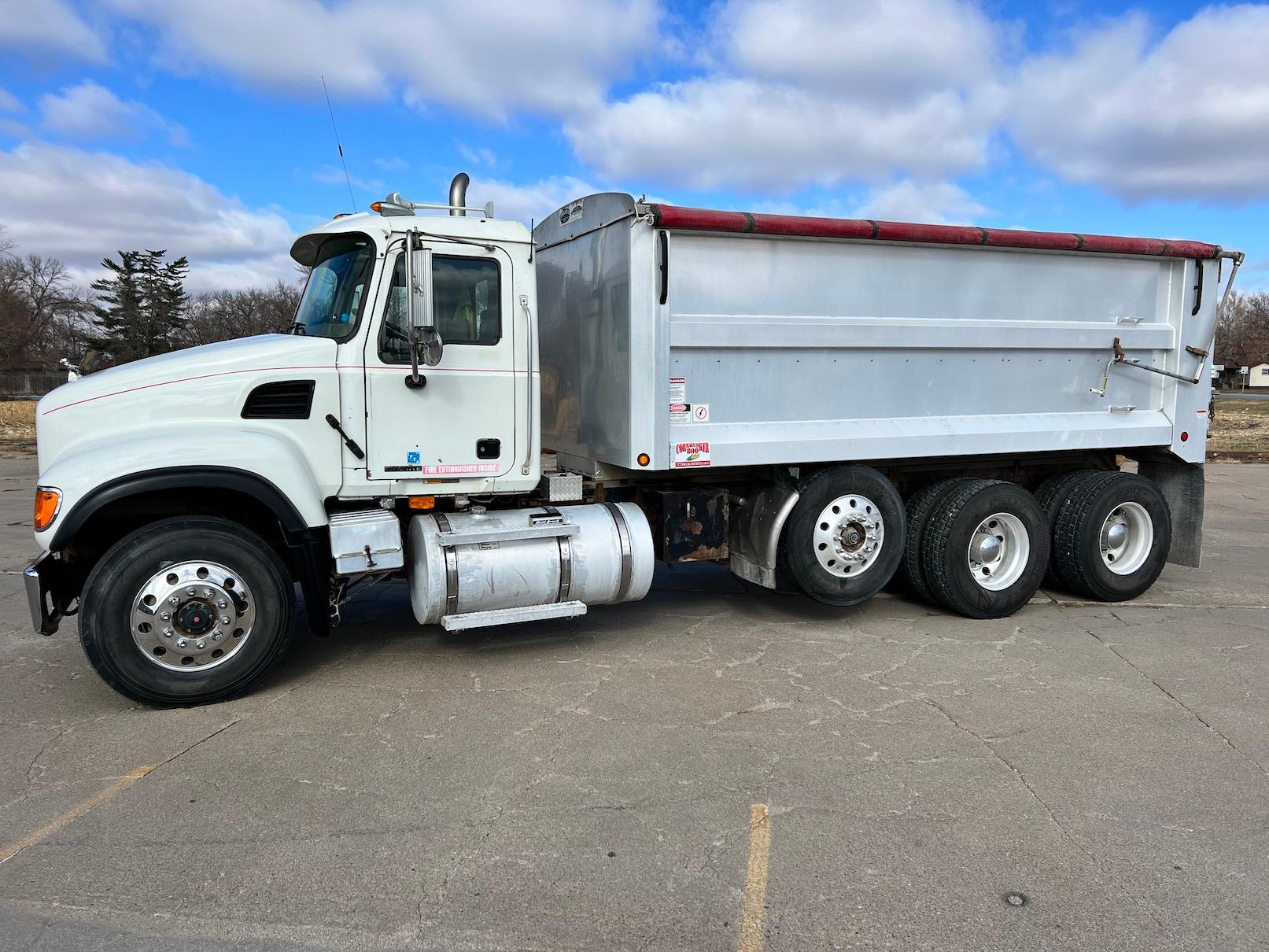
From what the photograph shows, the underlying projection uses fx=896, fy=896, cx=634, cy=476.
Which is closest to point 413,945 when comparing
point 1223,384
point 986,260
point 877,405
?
point 877,405

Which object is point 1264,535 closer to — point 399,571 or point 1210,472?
point 1210,472

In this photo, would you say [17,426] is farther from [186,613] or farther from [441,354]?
[441,354]

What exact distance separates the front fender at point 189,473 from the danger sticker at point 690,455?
2180 mm

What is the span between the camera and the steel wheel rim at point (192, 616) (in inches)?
186

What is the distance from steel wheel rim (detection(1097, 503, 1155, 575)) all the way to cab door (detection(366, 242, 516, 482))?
494 centimetres

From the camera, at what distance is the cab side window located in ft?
17.0

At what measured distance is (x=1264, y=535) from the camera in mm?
10445

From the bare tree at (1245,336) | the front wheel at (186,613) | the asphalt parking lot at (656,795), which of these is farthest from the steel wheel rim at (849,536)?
the bare tree at (1245,336)

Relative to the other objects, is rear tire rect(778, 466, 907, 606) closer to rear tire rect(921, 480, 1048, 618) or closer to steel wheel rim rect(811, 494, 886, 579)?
steel wheel rim rect(811, 494, 886, 579)

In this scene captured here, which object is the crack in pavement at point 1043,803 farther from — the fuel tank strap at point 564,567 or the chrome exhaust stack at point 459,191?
the chrome exhaust stack at point 459,191

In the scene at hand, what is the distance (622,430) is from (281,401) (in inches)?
80.4

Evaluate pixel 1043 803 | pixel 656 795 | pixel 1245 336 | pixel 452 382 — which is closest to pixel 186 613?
pixel 452 382

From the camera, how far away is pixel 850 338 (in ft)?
20.1

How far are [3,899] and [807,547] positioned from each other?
184 inches
